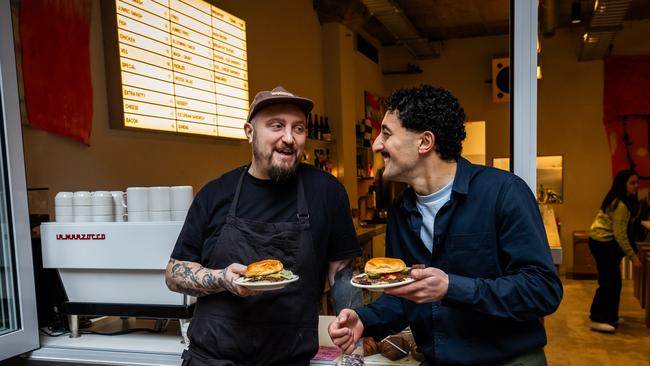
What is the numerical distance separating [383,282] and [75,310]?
156cm

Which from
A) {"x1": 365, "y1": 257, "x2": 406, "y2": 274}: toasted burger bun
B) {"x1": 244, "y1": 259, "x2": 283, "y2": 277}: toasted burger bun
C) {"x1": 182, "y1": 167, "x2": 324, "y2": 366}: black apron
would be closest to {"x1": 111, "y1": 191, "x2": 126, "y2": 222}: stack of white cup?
{"x1": 182, "y1": 167, "x2": 324, "y2": 366}: black apron

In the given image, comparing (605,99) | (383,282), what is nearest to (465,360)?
(383,282)

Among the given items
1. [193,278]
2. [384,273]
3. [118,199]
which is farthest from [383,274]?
A: [118,199]

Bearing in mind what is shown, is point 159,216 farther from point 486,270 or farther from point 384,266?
point 486,270

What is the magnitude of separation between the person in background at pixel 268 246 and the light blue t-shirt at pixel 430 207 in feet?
1.26

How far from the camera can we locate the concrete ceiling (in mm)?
6590

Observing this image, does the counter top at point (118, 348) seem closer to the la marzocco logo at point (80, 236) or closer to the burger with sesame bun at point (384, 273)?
the la marzocco logo at point (80, 236)

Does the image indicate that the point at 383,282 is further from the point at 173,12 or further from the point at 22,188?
the point at 173,12

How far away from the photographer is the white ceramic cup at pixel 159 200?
221 centimetres

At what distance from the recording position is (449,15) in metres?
7.86

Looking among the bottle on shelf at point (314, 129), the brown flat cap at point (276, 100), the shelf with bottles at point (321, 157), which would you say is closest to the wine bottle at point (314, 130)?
the bottle on shelf at point (314, 129)

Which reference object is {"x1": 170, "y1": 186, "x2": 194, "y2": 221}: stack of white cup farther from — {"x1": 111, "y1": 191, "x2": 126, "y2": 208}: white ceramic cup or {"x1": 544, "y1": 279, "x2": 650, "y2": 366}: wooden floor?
{"x1": 544, "y1": 279, "x2": 650, "y2": 366}: wooden floor

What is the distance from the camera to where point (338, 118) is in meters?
6.80

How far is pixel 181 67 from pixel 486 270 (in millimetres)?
2746
